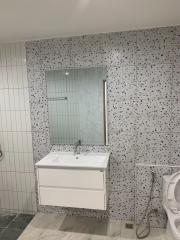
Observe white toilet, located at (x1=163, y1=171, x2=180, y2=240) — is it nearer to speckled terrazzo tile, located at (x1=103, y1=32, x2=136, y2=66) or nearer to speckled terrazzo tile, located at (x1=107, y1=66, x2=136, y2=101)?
speckled terrazzo tile, located at (x1=107, y1=66, x2=136, y2=101)

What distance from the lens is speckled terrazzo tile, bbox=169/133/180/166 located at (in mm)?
2332

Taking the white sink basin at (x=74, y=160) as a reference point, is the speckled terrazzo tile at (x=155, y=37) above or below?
above

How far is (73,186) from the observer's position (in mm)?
2174

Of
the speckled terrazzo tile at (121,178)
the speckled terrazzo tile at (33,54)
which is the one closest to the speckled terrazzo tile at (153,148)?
the speckled terrazzo tile at (121,178)

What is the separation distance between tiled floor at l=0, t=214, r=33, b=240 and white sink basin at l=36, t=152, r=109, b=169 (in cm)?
92

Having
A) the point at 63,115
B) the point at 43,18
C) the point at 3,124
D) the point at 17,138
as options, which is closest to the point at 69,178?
the point at 63,115

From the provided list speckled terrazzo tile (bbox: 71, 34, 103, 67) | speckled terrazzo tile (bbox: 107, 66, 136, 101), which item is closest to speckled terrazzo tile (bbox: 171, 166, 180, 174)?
speckled terrazzo tile (bbox: 107, 66, 136, 101)

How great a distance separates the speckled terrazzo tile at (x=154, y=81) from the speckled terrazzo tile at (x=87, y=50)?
50 cm

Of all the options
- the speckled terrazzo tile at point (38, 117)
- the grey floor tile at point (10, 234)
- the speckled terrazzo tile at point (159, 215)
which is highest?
the speckled terrazzo tile at point (38, 117)

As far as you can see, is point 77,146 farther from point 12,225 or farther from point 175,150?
point 12,225

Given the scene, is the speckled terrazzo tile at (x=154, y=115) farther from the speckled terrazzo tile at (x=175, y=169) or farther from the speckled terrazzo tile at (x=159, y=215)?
the speckled terrazzo tile at (x=159, y=215)

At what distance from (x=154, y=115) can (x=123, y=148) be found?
0.52m

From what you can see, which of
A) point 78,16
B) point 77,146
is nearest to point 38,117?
point 77,146

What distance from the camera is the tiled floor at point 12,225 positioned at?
7.93ft
